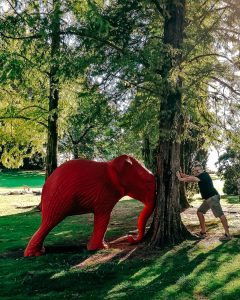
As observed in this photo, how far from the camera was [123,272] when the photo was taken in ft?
23.4

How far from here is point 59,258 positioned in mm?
8242

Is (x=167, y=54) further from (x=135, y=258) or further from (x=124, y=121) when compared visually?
(x=135, y=258)

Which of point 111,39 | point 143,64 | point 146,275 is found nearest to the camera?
point 146,275

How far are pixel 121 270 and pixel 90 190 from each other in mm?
2127

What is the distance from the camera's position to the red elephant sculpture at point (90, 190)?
8.70m

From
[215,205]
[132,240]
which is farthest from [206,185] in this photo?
[132,240]

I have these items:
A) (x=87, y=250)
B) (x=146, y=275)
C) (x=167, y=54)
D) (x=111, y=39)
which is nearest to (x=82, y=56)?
(x=111, y=39)

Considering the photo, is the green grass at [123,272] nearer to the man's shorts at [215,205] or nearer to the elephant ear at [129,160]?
the man's shorts at [215,205]

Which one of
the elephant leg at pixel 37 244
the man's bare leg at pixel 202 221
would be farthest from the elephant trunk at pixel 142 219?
the elephant leg at pixel 37 244

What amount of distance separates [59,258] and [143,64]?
173 inches

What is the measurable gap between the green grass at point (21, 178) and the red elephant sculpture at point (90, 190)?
31719 millimetres

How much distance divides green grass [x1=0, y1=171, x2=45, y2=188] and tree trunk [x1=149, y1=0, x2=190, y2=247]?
3189 cm

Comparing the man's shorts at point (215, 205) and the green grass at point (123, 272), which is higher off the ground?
the man's shorts at point (215, 205)

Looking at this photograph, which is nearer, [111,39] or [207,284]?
[207,284]
